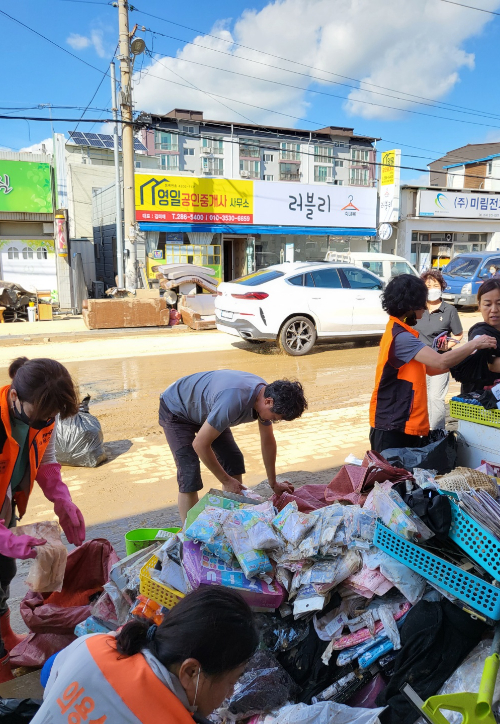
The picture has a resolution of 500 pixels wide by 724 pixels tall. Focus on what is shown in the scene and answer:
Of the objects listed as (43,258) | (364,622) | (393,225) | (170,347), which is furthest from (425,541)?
(393,225)

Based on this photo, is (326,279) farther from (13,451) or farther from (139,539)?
(13,451)

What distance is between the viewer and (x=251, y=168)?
5391 centimetres

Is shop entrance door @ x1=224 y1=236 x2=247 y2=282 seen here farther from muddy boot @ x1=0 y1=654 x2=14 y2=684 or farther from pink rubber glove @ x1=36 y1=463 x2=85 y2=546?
muddy boot @ x1=0 y1=654 x2=14 y2=684

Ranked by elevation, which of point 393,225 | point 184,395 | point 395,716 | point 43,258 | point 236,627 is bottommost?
point 395,716

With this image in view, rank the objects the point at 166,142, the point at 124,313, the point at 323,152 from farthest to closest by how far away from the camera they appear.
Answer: the point at 323,152 → the point at 166,142 → the point at 124,313

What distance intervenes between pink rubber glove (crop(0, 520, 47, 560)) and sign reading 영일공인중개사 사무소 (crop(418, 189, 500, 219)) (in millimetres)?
26782

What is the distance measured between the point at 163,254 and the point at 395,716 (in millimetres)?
19611

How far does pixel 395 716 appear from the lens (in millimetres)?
2148

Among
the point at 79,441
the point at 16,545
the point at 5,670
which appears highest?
the point at 16,545

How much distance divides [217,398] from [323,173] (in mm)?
56497

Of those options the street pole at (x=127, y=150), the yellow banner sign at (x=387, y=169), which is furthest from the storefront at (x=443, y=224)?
the street pole at (x=127, y=150)

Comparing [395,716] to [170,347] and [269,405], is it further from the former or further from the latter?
[170,347]

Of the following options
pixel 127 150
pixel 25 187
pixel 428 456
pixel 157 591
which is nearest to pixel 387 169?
pixel 127 150

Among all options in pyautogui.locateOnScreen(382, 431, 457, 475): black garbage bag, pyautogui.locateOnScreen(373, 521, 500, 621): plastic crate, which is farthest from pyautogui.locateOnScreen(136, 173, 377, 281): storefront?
pyautogui.locateOnScreen(373, 521, 500, 621): plastic crate
